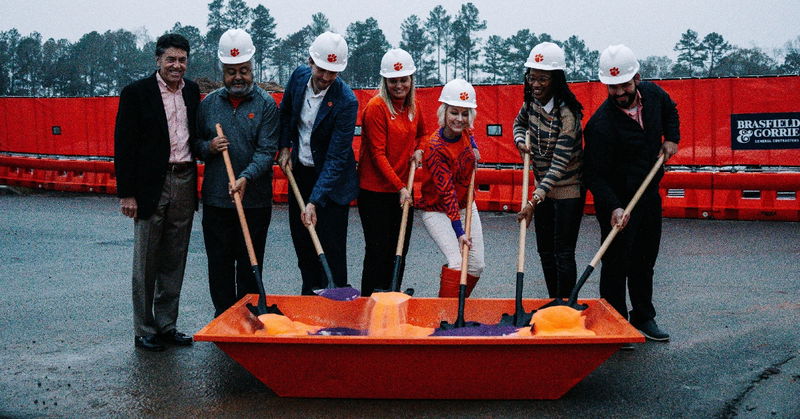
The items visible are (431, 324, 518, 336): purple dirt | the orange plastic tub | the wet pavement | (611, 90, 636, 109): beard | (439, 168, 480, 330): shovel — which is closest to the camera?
the orange plastic tub

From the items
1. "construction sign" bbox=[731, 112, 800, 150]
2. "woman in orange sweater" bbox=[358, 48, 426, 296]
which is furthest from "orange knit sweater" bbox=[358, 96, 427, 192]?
"construction sign" bbox=[731, 112, 800, 150]

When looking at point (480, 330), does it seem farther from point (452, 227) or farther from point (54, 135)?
point (54, 135)

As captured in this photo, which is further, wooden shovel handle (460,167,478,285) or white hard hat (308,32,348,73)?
white hard hat (308,32,348,73)

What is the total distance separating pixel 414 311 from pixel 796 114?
360 inches

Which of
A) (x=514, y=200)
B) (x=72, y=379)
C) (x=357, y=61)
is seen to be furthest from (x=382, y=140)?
(x=357, y=61)

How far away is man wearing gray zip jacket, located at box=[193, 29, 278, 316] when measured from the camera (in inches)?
213

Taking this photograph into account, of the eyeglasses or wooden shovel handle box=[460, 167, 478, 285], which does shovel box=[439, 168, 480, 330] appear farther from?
the eyeglasses

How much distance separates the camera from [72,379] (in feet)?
15.5

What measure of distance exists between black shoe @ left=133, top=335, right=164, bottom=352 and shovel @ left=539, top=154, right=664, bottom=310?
259 cm

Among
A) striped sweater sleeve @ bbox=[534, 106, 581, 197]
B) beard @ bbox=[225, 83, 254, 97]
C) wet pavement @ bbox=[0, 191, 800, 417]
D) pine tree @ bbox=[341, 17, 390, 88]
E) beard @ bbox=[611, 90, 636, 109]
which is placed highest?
pine tree @ bbox=[341, 17, 390, 88]

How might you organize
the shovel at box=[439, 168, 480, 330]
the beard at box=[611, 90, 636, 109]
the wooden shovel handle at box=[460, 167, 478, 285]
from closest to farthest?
the shovel at box=[439, 168, 480, 330], the wooden shovel handle at box=[460, 167, 478, 285], the beard at box=[611, 90, 636, 109]

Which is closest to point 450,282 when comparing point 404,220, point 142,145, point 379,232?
point 404,220

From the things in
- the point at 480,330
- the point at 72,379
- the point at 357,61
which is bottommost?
the point at 72,379

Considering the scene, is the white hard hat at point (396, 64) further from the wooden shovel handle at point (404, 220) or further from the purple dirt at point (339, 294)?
the purple dirt at point (339, 294)
